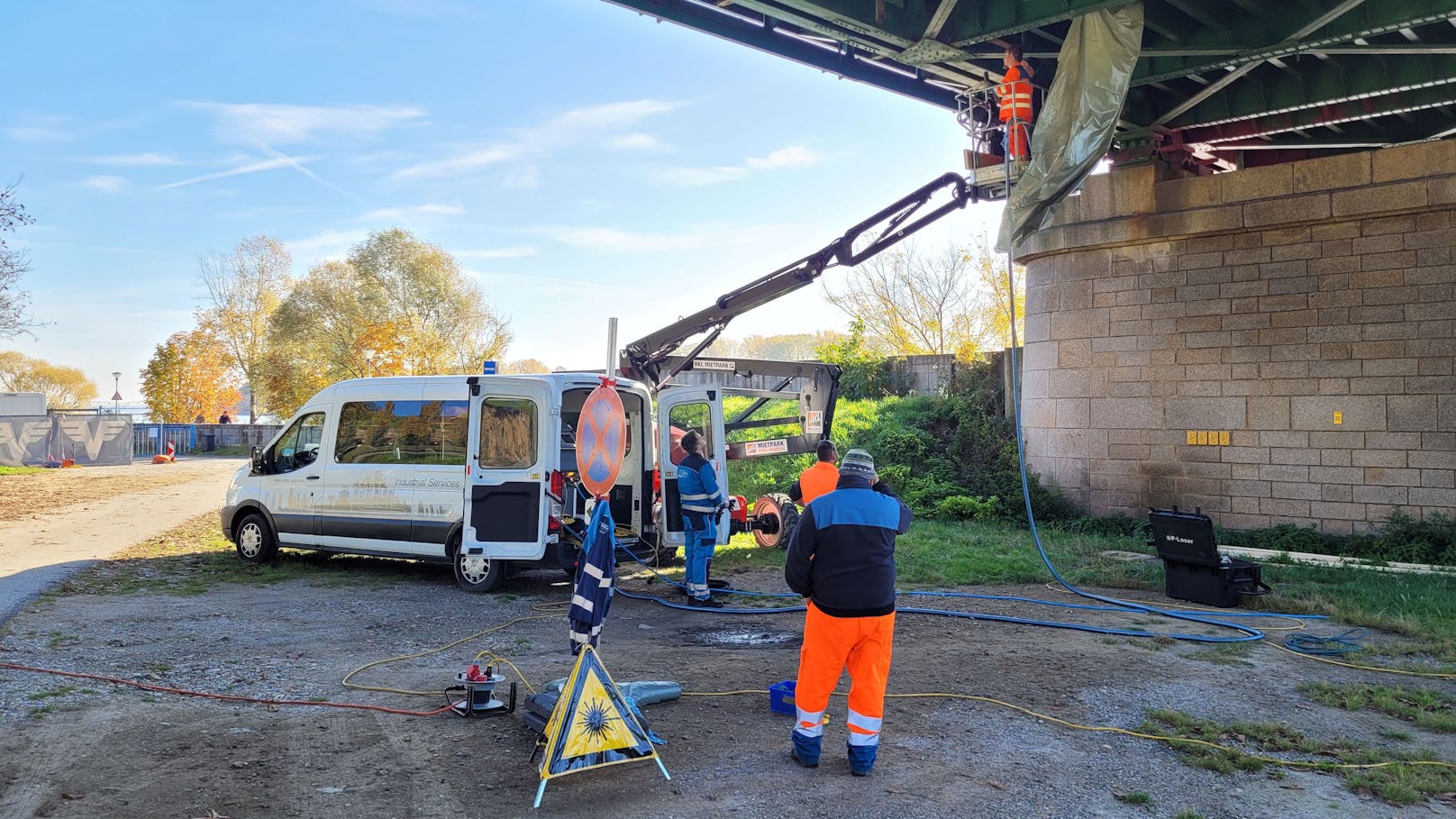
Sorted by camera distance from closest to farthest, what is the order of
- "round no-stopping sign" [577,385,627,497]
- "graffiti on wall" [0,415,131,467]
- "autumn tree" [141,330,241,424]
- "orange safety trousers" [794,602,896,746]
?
"orange safety trousers" [794,602,896,746], "round no-stopping sign" [577,385,627,497], "graffiti on wall" [0,415,131,467], "autumn tree" [141,330,241,424]

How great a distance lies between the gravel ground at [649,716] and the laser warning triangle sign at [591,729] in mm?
125

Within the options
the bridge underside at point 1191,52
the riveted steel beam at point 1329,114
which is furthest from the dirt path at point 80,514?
the riveted steel beam at point 1329,114

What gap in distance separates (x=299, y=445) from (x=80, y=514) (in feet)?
28.8

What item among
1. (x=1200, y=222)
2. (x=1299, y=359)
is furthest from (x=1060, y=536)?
(x=1200, y=222)

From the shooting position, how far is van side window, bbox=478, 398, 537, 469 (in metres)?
9.77

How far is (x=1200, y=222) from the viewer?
1360 centimetres

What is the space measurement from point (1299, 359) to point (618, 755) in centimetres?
1172

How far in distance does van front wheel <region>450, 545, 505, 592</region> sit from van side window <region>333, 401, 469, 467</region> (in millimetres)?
1060

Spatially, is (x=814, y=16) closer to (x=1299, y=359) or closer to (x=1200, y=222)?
(x=1200, y=222)

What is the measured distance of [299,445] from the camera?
37.4 ft

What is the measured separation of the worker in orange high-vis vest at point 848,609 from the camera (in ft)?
16.1

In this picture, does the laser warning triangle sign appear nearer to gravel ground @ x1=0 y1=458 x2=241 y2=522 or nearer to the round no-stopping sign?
the round no-stopping sign

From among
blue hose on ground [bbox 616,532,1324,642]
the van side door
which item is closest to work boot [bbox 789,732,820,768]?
blue hose on ground [bbox 616,532,1324,642]

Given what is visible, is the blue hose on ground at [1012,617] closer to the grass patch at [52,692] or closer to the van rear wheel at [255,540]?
the van rear wheel at [255,540]
